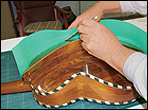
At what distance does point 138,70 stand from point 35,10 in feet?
7.17

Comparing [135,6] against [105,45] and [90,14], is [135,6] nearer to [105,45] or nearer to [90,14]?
[90,14]

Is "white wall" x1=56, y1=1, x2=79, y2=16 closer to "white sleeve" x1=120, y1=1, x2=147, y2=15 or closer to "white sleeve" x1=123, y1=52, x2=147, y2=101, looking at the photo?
"white sleeve" x1=120, y1=1, x2=147, y2=15

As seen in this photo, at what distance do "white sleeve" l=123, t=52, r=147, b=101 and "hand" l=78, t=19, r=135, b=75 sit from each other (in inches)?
1.3

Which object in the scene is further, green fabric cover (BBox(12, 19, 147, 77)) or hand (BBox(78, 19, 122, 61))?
green fabric cover (BBox(12, 19, 147, 77))

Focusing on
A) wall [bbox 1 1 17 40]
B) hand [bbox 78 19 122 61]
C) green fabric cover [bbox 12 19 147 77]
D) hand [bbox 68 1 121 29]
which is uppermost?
hand [bbox 68 1 121 29]

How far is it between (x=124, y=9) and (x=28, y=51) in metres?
0.58

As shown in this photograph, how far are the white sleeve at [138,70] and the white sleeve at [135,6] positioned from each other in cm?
41

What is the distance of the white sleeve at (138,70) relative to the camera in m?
0.40

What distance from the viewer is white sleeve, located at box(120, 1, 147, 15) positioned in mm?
766

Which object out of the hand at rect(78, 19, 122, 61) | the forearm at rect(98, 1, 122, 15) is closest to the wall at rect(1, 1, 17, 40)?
the forearm at rect(98, 1, 122, 15)

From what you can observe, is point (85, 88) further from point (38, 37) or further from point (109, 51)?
point (38, 37)

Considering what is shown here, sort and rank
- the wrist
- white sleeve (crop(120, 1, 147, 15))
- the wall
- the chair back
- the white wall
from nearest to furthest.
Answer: the wrist, white sleeve (crop(120, 1, 147, 15)), the wall, the chair back, the white wall

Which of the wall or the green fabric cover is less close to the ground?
the green fabric cover

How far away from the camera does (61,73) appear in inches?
25.6
